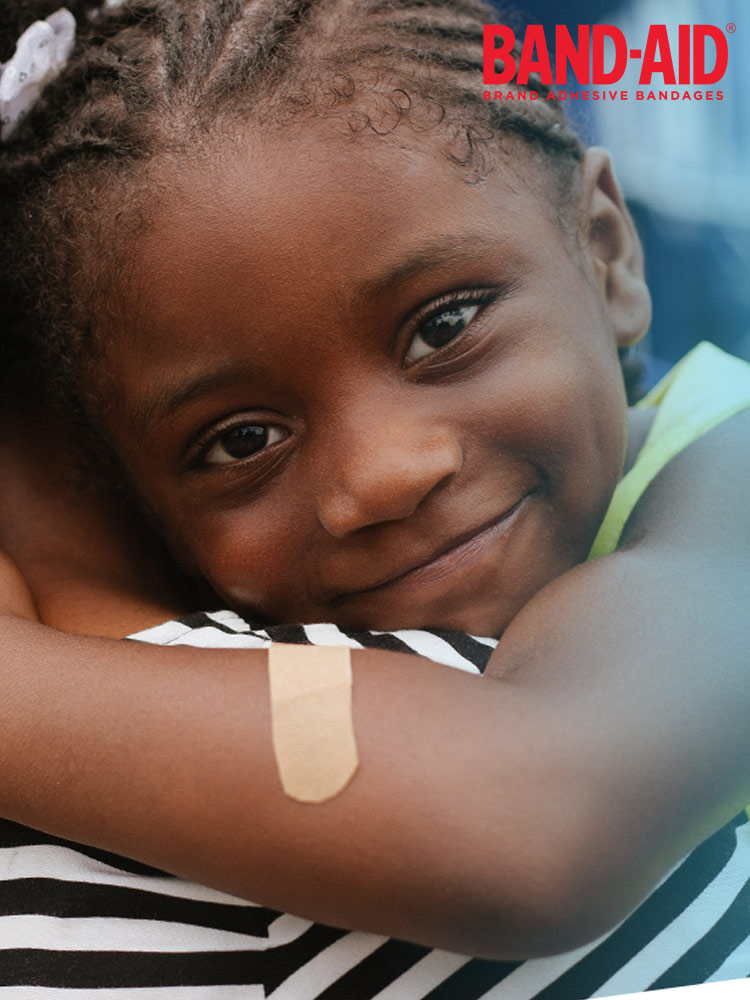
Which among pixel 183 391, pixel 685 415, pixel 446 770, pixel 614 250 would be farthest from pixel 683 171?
pixel 446 770

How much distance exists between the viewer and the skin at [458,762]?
0.44 meters

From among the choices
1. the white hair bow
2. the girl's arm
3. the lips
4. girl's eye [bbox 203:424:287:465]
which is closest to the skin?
the girl's arm

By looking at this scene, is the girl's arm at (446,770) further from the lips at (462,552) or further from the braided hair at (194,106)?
the braided hair at (194,106)

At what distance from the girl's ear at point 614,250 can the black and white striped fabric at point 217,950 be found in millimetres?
395

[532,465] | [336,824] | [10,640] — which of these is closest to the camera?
[336,824]

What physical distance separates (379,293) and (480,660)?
24cm

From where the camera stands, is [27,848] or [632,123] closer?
[27,848]

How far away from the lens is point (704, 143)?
2.32ft

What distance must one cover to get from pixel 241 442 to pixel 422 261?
185 millimetres

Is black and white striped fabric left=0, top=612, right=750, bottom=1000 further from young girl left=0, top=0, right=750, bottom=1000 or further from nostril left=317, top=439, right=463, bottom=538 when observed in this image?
nostril left=317, top=439, right=463, bottom=538

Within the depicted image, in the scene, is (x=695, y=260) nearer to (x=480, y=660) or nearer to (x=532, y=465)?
(x=532, y=465)

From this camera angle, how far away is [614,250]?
773mm

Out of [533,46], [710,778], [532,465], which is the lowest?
[710,778]

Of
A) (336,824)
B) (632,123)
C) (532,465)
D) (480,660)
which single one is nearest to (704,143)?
(632,123)
